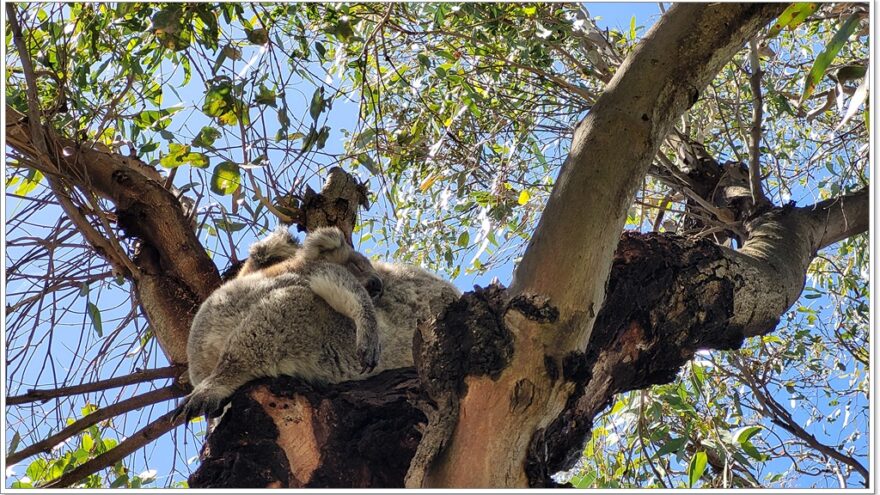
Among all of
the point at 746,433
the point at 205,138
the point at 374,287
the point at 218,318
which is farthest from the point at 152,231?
the point at 746,433

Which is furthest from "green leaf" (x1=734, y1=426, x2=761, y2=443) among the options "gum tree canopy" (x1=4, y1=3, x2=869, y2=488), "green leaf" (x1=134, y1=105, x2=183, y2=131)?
"green leaf" (x1=134, y1=105, x2=183, y2=131)

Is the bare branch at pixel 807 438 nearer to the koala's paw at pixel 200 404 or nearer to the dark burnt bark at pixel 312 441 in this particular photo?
the dark burnt bark at pixel 312 441

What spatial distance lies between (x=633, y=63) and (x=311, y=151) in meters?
1.63

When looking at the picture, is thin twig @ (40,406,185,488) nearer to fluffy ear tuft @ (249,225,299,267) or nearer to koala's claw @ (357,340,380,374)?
koala's claw @ (357,340,380,374)

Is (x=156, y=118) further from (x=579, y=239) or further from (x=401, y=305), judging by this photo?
(x=579, y=239)

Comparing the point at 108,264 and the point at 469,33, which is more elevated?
the point at 469,33

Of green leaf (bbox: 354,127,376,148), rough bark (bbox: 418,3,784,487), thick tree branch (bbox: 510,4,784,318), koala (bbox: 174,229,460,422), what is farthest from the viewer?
green leaf (bbox: 354,127,376,148)

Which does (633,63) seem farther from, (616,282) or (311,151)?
(311,151)

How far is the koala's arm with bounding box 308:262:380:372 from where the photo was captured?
9.12 ft

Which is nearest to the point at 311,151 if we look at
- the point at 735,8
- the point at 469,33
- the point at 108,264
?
the point at 108,264

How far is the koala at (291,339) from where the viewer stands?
8.86 feet

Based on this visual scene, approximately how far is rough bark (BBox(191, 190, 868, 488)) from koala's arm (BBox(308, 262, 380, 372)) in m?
0.11

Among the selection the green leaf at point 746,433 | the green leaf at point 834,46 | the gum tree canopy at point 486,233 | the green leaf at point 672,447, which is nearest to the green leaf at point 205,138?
the gum tree canopy at point 486,233

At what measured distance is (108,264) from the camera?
3.55 meters
